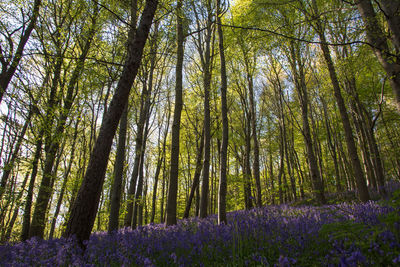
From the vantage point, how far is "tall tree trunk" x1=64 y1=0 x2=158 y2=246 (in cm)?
355

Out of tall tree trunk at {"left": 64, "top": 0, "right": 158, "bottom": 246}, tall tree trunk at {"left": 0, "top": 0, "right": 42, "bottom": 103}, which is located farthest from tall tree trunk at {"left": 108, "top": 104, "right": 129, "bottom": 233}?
tall tree trunk at {"left": 0, "top": 0, "right": 42, "bottom": 103}

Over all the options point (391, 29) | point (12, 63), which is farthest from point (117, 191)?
point (391, 29)

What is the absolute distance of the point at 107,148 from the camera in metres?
Result: 3.87

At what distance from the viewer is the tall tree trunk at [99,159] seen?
11.7 ft

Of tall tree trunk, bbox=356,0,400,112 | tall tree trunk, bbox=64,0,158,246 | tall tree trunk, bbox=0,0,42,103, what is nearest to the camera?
tall tree trunk, bbox=64,0,158,246

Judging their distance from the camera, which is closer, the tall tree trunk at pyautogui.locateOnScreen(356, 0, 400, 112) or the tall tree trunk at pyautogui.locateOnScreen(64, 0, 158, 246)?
the tall tree trunk at pyautogui.locateOnScreen(64, 0, 158, 246)

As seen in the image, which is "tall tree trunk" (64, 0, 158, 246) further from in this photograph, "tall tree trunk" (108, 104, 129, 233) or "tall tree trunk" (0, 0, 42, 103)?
"tall tree trunk" (0, 0, 42, 103)

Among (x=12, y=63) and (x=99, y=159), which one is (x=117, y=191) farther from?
(x=12, y=63)

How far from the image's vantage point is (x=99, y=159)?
12.3ft

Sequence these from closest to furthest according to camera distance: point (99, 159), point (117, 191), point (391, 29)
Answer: point (99, 159) → point (391, 29) → point (117, 191)

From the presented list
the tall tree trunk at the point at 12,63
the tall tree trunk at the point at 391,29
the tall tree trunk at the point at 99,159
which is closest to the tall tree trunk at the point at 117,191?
the tall tree trunk at the point at 99,159

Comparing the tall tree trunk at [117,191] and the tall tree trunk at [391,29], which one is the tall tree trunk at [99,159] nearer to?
the tall tree trunk at [117,191]

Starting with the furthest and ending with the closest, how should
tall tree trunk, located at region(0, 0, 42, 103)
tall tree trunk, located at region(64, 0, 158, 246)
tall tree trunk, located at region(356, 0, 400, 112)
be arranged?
tall tree trunk, located at region(0, 0, 42, 103) < tall tree trunk, located at region(356, 0, 400, 112) < tall tree trunk, located at region(64, 0, 158, 246)

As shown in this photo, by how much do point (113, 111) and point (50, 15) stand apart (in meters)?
8.61
